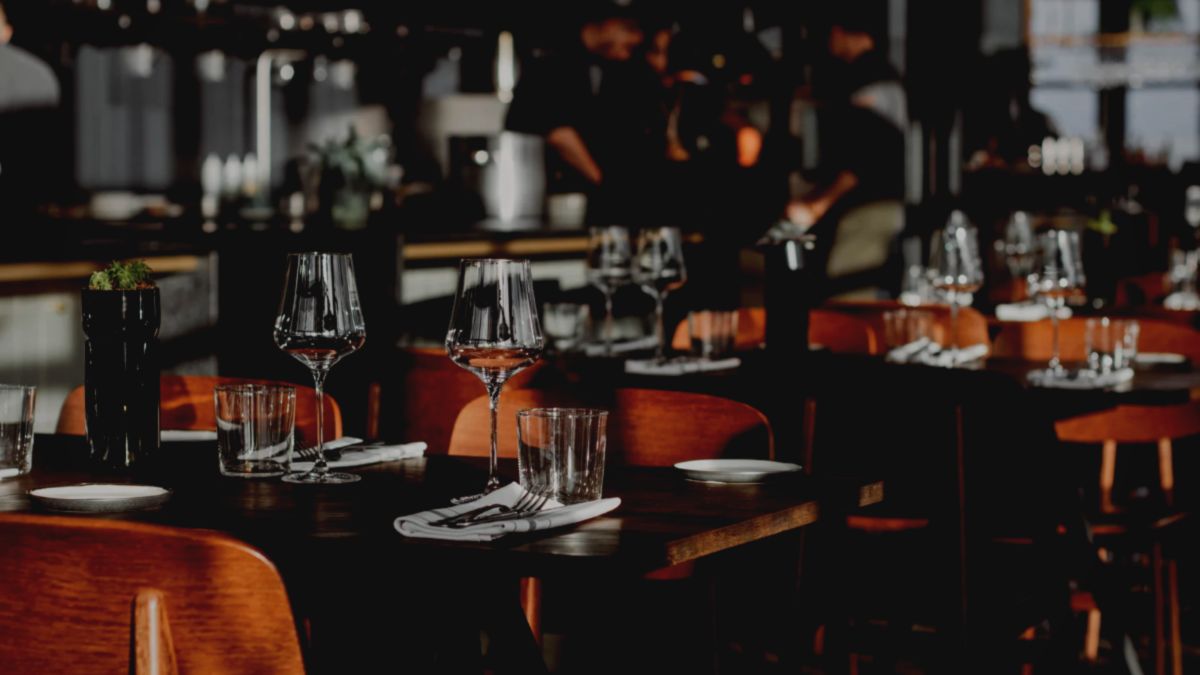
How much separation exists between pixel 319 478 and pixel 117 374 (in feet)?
0.99

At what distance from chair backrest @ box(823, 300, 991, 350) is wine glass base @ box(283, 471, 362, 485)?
7.77ft

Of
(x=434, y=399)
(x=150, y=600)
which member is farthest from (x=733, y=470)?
(x=434, y=399)

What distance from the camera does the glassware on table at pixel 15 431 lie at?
1913 millimetres

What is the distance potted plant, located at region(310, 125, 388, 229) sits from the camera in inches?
258

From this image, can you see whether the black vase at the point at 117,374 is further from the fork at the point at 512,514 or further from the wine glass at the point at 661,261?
the wine glass at the point at 661,261

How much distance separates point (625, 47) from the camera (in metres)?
6.52

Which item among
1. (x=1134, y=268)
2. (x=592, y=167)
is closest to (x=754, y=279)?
(x=592, y=167)

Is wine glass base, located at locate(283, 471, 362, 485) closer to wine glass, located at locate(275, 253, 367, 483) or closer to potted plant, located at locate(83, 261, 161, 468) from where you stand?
wine glass, located at locate(275, 253, 367, 483)

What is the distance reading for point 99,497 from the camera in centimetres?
168

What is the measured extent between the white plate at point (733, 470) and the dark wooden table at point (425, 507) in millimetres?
18

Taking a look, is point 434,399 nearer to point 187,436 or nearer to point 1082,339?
point 187,436

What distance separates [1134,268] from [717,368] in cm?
543

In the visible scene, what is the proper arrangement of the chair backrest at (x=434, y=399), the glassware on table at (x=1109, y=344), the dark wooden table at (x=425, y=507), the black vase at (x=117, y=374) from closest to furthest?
the dark wooden table at (x=425, y=507), the black vase at (x=117, y=374), the chair backrest at (x=434, y=399), the glassware on table at (x=1109, y=344)

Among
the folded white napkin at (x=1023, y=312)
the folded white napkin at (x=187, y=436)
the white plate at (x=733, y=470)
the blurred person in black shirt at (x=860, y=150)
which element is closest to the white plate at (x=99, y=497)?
the folded white napkin at (x=187, y=436)
